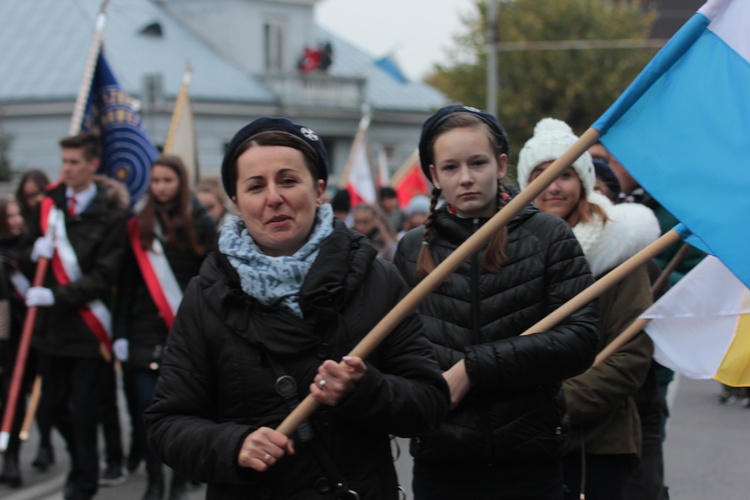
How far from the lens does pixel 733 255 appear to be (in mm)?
2938

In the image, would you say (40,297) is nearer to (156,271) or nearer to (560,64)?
(156,271)

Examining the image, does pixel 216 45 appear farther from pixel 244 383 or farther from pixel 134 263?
pixel 244 383

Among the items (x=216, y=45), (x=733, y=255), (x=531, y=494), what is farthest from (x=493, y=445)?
(x=216, y=45)

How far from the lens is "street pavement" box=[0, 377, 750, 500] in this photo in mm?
7062

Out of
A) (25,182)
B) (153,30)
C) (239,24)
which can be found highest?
(239,24)

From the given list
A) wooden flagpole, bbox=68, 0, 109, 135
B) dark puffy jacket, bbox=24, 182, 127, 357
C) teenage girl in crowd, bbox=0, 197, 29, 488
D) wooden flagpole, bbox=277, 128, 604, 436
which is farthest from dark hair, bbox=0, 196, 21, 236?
wooden flagpole, bbox=277, 128, 604, 436

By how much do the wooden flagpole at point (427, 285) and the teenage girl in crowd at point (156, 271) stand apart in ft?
12.9

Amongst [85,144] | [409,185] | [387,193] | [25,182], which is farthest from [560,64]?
[85,144]

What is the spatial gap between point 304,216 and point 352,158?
12.6 metres

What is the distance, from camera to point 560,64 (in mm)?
37844

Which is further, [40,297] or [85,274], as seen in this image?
[85,274]

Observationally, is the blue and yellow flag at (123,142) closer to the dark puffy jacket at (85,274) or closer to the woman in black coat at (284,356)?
the dark puffy jacket at (85,274)

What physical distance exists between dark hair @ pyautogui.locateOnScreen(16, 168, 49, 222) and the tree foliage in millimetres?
29473

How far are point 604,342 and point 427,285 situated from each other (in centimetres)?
162
